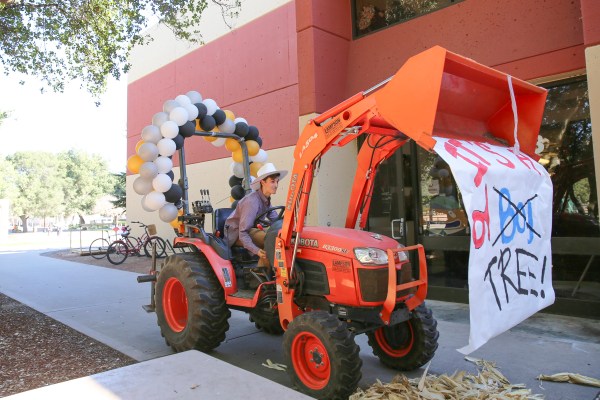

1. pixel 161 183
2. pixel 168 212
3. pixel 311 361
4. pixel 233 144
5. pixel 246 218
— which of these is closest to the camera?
pixel 311 361

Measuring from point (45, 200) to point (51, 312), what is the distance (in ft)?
192

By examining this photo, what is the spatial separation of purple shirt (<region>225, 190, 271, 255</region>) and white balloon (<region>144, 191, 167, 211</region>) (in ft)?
3.24

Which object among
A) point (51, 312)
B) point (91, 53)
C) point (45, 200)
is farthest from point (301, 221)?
point (45, 200)

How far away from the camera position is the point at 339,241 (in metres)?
3.53

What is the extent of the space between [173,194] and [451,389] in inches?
142

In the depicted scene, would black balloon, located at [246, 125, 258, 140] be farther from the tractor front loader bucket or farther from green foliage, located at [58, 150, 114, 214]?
green foliage, located at [58, 150, 114, 214]

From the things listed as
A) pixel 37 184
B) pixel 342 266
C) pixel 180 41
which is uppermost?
pixel 180 41

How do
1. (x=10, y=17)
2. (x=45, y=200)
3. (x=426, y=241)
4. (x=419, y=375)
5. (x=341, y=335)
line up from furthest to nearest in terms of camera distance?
1. (x=45, y=200)
2. (x=10, y=17)
3. (x=426, y=241)
4. (x=419, y=375)
5. (x=341, y=335)

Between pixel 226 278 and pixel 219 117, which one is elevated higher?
pixel 219 117

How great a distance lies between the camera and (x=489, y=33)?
248 inches

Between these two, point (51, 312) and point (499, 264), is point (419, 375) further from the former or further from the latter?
point (51, 312)

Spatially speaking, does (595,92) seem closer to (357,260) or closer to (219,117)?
(357,260)

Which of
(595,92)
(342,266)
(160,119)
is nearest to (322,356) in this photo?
(342,266)

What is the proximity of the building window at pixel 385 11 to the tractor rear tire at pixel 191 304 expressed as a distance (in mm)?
5353
